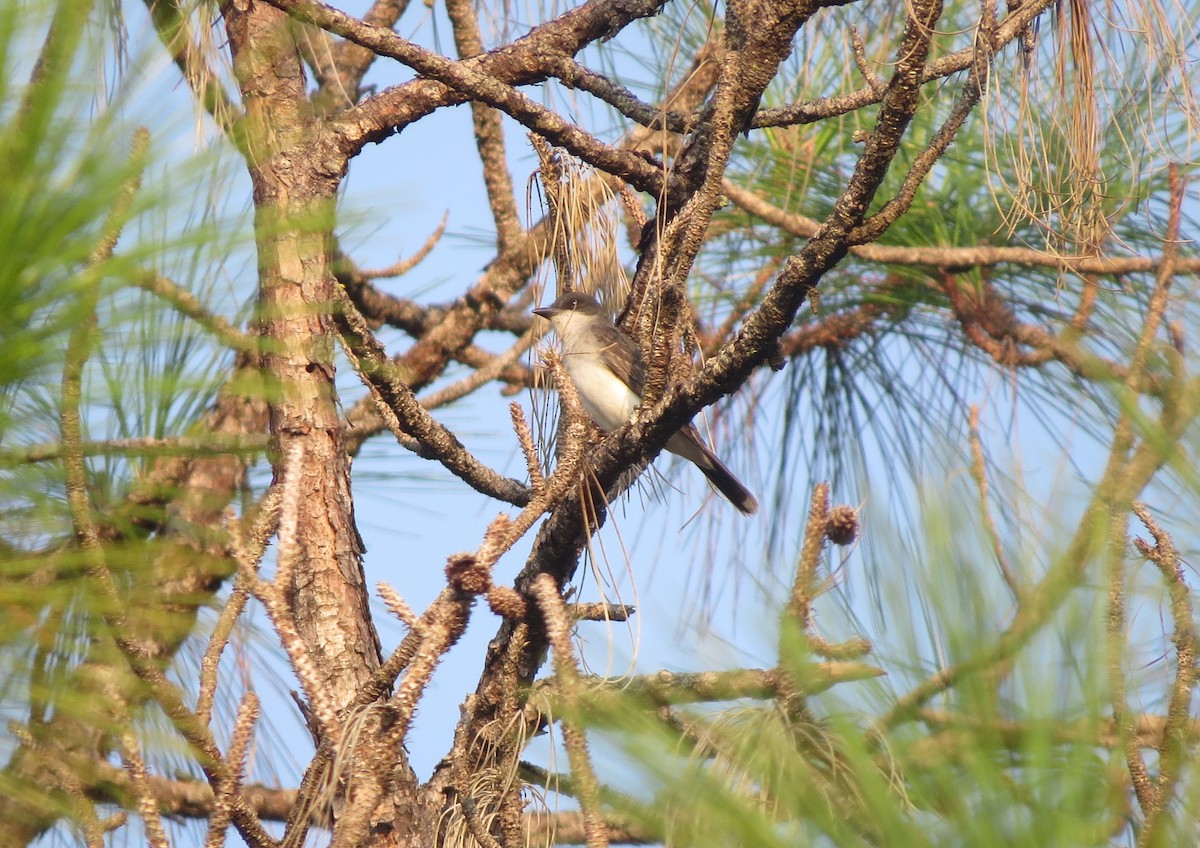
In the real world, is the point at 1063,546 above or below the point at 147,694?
above

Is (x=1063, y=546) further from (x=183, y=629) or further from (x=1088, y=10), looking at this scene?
(x=1088, y=10)

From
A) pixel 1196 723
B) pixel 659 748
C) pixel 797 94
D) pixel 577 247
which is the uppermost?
pixel 797 94

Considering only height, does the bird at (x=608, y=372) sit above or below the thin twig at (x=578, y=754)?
above

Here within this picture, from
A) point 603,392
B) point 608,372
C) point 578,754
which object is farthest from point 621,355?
point 578,754

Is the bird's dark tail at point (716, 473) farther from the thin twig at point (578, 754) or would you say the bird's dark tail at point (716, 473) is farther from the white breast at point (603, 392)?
the thin twig at point (578, 754)

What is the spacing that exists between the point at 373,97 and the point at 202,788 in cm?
176

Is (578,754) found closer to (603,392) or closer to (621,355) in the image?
(621,355)

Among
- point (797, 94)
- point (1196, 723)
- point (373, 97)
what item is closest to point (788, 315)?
point (1196, 723)

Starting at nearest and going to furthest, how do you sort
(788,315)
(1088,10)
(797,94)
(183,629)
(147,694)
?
(147,694) < (183,629) < (788,315) < (1088,10) < (797,94)

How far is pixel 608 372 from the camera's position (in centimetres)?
A: 535

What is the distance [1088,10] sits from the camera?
9.40ft

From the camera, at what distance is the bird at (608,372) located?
12.7 ft

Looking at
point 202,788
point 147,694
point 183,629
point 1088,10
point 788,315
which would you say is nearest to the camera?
point 147,694

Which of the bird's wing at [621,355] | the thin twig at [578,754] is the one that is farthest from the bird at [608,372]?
the thin twig at [578,754]
